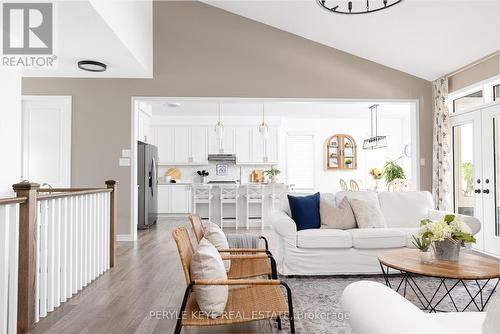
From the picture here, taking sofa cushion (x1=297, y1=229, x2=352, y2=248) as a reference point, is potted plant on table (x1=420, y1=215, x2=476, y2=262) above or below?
above

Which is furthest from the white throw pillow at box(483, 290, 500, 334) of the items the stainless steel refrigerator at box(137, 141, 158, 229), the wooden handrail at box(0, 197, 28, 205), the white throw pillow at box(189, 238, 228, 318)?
the stainless steel refrigerator at box(137, 141, 158, 229)

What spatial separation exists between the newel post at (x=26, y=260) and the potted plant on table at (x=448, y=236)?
2924mm

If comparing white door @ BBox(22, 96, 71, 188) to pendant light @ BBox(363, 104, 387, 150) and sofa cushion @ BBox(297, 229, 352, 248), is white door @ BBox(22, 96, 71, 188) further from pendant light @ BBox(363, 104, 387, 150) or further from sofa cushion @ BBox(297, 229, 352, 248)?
pendant light @ BBox(363, 104, 387, 150)

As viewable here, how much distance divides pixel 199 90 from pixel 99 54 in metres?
1.75

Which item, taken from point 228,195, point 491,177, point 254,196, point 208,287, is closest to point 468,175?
point 491,177

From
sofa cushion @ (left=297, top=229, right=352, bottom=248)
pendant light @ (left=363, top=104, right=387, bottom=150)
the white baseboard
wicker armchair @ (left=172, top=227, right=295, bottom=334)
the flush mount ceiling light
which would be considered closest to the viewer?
wicker armchair @ (left=172, top=227, right=295, bottom=334)

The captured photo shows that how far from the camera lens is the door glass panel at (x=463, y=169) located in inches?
207

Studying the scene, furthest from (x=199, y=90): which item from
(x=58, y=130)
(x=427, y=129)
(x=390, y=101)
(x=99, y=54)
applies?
(x=427, y=129)

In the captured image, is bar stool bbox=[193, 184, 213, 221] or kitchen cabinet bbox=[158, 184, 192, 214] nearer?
bar stool bbox=[193, 184, 213, 221]

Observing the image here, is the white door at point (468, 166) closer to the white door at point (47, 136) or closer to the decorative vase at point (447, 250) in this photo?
the decorative vase at point (447, 250)

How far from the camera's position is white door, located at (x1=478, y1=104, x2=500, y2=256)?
184 inches

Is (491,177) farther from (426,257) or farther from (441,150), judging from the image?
(426,257)

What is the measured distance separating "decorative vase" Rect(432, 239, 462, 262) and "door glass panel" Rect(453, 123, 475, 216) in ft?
10.2

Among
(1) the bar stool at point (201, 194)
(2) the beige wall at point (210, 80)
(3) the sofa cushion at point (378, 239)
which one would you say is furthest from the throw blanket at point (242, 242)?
(1) the bar stool at point (201, 194)
